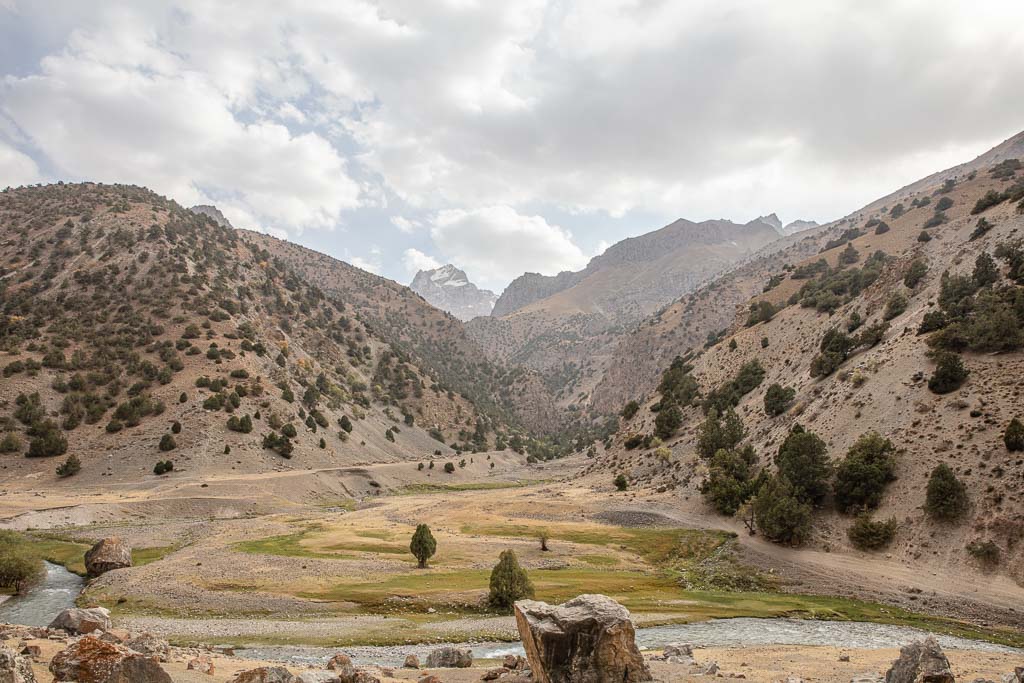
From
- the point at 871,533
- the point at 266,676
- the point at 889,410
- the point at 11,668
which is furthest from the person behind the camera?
the point at 889,410

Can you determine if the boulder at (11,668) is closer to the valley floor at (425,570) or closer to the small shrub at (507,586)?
the valley floor at (425,570)

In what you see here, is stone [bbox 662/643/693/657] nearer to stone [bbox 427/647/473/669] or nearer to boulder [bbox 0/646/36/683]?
stone [bbox 427/647/473/669]

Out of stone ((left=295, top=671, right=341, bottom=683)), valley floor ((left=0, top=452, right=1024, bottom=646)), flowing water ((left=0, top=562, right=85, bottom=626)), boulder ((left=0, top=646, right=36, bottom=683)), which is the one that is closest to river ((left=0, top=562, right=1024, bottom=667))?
flowing water ((left=0, top=562, right=85, bottom=626))

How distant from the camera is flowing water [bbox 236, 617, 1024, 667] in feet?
84.8

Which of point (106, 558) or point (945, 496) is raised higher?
point (945, 496)

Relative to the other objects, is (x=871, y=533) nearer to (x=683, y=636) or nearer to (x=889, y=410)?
(x=889, y=410)

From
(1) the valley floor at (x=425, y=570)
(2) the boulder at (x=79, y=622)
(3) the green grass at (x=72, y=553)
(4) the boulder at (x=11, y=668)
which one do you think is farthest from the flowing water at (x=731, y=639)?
(3) the green grass at (x=72, y=553)

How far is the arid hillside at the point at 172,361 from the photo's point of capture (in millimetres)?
93875

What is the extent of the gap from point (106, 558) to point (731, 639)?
46324mm

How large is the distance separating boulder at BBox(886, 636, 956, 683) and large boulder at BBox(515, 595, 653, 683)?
7.17m

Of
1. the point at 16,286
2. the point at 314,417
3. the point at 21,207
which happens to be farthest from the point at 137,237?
the point at 314,417

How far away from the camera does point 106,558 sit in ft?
143

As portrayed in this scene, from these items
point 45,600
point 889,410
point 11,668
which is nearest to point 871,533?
point 889,410

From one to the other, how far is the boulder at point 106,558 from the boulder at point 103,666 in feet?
127
